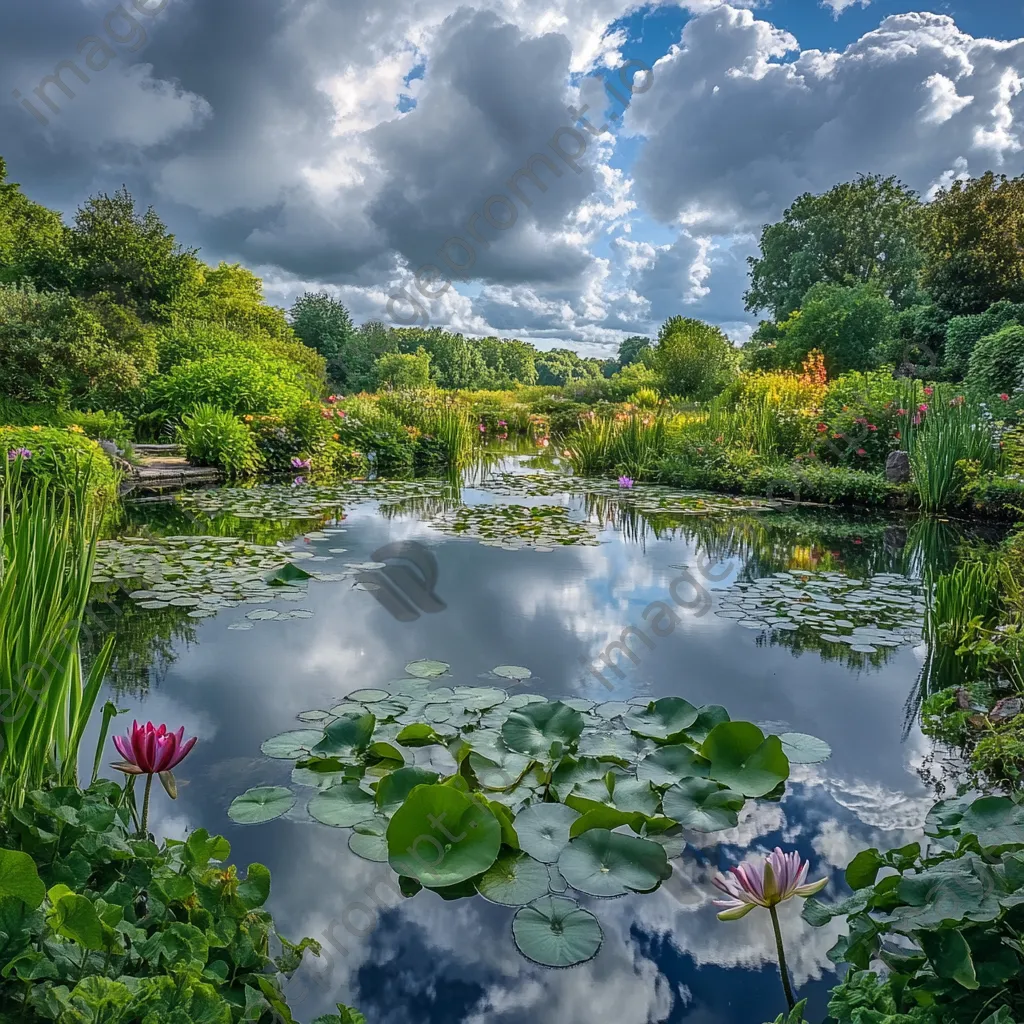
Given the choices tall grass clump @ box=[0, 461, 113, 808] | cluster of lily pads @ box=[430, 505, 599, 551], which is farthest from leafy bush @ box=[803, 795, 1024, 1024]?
cluster of lily pads @ box=[430, 505, 599, 551]

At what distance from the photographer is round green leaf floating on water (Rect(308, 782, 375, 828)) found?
1.82 meters

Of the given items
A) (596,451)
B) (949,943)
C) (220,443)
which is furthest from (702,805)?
(596,451)

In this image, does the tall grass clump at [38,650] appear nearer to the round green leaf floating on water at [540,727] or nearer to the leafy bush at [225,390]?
the round green leaf floating on water at [540,727]

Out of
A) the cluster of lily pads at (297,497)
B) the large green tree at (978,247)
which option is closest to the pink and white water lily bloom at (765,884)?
the cluster of lily pads at (297,497)

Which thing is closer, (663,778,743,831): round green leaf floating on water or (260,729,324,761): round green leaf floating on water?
(663,778,743,831): round green leaf floating on water

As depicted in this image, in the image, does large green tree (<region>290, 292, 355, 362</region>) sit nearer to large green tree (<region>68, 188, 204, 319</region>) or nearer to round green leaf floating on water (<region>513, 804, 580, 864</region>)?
large green tree (<region>68, 188, 204, 319</region>)

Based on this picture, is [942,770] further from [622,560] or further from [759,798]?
[622,560]

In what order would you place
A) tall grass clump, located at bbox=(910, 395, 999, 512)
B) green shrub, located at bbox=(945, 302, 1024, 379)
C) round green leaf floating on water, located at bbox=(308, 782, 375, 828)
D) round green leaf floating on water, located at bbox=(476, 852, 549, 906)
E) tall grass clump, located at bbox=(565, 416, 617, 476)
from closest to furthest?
round green leaf floating on water, located at bbox=(476, 852, 549, 906)
round green leaf floating on water, located at bbox=(308, 782, 375, 828)
tall grass clump, located at bbox=(910, 395, 999, 512)
tall grass clump, located at bbox=(565, 416, 617, 476)
green shrub, located at bbox=(945, 302, 1024, 379)

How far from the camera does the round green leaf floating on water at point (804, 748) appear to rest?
2291 mm

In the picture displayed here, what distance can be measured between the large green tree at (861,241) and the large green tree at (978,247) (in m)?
7.88

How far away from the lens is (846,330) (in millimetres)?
20062

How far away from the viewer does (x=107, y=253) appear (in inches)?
511

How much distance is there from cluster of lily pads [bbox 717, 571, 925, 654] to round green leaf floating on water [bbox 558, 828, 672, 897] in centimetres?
216

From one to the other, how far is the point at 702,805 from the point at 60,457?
20.2ft
